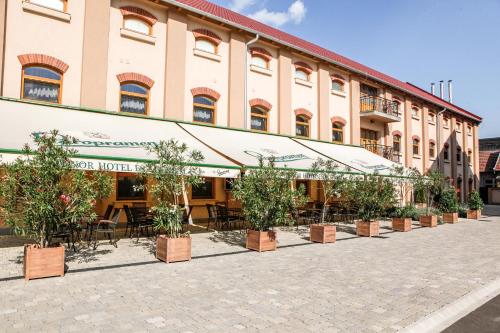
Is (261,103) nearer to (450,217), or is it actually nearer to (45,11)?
(45,11)

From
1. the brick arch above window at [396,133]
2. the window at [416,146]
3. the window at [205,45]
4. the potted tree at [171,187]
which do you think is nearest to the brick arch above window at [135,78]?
the window at [205,45]

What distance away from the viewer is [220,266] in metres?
7.38

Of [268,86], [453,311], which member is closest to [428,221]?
[268,86]

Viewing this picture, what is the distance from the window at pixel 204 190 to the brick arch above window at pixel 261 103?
12.3 ft

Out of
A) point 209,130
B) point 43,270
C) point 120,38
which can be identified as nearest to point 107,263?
point 43,270

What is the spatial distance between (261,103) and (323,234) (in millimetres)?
7344

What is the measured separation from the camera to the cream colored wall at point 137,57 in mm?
11953

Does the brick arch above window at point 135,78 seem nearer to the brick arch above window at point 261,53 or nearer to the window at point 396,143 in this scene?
the brick arch above window at point 261,53

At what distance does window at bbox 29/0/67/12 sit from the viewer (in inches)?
422

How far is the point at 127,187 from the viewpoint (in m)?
12.8

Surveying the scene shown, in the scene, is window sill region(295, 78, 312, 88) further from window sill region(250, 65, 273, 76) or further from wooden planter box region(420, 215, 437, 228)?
wooden planter box region(420, 215, 437, 228)

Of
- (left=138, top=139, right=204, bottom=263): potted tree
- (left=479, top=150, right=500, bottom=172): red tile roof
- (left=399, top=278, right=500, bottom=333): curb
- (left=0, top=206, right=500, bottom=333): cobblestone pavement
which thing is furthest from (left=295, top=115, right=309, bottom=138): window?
(left=479, top=150, right=500, bottom=172): red tile roof

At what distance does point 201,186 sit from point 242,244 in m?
4.88

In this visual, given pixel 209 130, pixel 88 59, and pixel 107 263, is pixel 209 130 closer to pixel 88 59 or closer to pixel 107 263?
pixel 88 59
